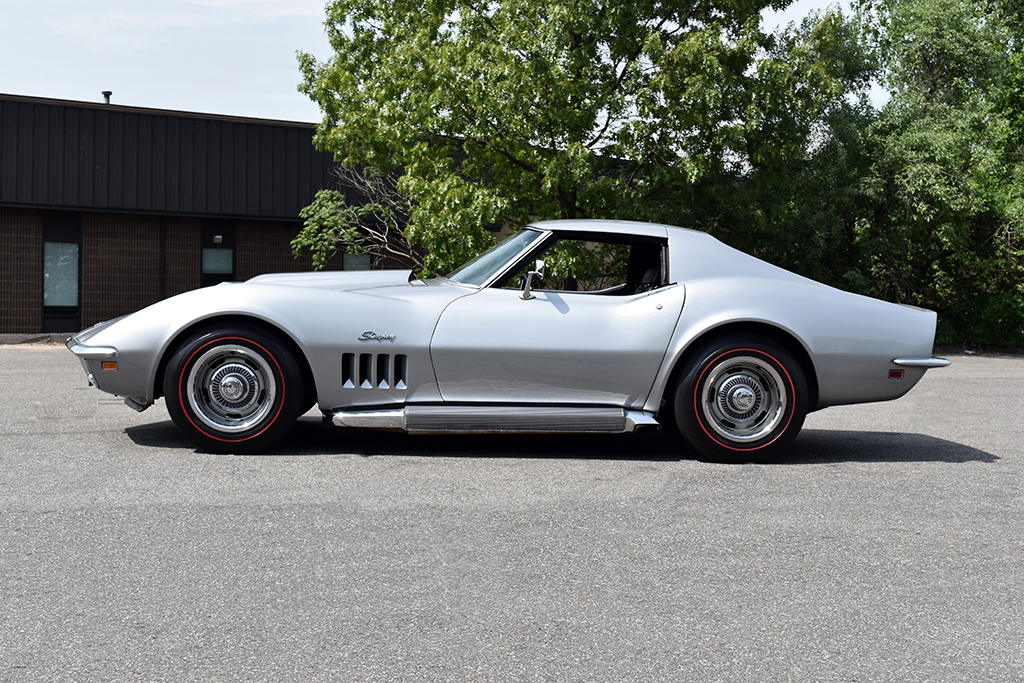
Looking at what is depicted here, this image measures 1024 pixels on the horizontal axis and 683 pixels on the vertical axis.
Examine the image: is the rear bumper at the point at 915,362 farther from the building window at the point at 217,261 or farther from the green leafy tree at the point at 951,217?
the building window at the point at 217,261

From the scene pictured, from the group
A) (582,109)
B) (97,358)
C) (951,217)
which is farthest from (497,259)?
(951,217)

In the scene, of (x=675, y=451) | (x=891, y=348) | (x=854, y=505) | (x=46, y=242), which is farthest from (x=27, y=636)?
(x=46, y=242)

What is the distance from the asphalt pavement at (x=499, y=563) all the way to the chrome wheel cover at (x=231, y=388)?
25 cm

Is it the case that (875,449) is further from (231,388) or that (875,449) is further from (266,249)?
(266,249)

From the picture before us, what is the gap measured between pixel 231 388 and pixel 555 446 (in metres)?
2.10

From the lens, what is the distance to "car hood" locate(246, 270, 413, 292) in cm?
641

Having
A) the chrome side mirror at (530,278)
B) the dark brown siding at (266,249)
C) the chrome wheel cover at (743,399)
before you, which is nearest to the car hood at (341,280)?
the chrome side mirror at (530,278)

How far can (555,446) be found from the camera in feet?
21.5

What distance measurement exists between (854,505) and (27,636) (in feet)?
12.1

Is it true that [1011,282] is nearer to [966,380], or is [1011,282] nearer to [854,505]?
[966,380]

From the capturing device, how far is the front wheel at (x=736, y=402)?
6.00 m

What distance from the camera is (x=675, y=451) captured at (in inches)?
255

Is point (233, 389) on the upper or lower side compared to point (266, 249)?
lower

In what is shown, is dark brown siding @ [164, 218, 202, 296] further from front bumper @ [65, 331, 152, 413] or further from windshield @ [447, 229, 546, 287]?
windshield @ [447, 229, 546, 287]
